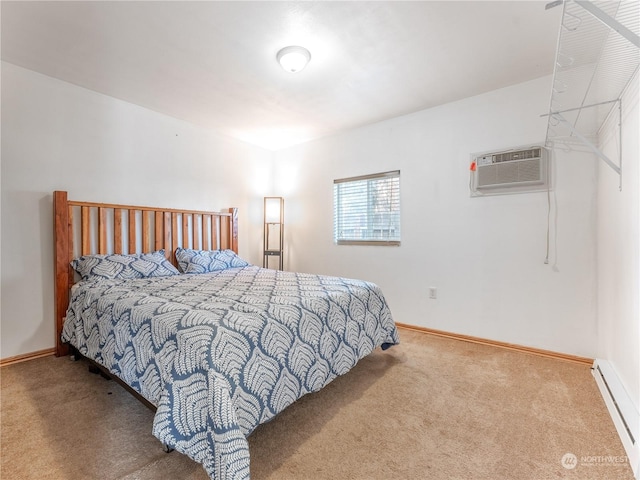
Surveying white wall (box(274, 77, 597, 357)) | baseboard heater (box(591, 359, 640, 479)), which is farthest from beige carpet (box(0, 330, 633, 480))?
white wall (box(274, 77, 597, 357))

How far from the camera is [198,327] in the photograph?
129 cm

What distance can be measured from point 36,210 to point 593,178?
4.52 m

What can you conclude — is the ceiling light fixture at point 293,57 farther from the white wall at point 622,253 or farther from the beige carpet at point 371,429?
the beige carpet at point 371,429

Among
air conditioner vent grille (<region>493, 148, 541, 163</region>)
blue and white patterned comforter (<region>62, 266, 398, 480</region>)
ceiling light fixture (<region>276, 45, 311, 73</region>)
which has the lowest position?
blue and white patterned comforter (<region>62, 266, 398, 480</region>)

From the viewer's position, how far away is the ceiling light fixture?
2027 millimetres

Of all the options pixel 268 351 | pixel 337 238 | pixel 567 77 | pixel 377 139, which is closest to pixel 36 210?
pixel 268 351

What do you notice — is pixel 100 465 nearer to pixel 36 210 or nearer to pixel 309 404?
pixel 309 404

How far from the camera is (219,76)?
2449 millimetres

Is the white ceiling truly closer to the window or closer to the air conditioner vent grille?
the air conditioner vent grille

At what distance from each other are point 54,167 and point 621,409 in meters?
4.27

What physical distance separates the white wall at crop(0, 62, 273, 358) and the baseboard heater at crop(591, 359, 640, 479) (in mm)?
3884

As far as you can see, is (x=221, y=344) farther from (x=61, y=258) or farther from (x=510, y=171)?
(x=510, y=171)

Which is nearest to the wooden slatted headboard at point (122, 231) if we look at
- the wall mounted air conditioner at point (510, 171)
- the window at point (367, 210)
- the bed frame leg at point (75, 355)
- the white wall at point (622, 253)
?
the bed frame leg at point (75, 355)

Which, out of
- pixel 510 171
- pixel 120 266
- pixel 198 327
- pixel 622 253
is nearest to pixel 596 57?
pixel 622 253
